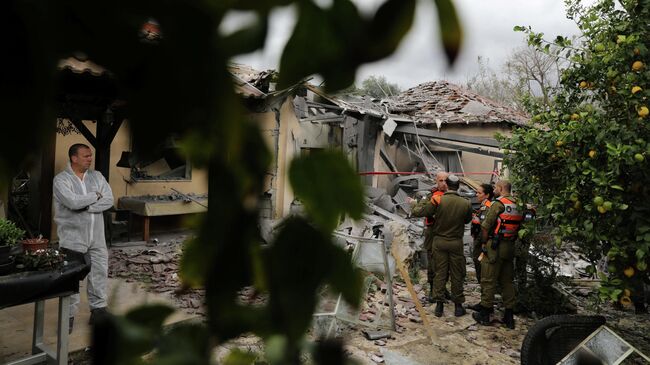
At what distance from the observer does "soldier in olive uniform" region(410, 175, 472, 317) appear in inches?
234

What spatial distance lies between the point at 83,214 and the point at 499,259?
4932 mm

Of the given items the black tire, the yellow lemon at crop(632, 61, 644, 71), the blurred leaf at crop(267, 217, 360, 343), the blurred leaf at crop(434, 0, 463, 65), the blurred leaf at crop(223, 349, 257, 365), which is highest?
the yellow lemon at crop(632, 61, 644, 71)

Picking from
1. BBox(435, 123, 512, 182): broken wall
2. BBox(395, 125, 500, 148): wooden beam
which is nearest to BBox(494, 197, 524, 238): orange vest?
BBox(395, 125, 500, 148): wooden beam

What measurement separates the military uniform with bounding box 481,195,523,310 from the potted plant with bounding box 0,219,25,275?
16.7ft

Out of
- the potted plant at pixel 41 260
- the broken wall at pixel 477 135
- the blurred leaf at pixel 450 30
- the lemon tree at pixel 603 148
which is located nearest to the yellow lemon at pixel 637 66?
the lemon tree at pixel 603 148

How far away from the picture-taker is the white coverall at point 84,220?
14.2 feet

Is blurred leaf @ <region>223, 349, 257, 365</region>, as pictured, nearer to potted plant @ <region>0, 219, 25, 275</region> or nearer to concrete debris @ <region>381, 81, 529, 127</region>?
potted plant @ <region>0, 219, 25, 275</region>

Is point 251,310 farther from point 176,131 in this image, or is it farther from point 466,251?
point 466,251

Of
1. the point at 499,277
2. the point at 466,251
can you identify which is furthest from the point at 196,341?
the point at 466,251

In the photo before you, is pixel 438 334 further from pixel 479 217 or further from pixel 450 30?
pixel 450 30

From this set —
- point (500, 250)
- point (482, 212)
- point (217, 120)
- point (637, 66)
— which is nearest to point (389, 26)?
point (217, 120)

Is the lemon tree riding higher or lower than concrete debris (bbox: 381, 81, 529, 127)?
lower

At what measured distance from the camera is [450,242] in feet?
19.9

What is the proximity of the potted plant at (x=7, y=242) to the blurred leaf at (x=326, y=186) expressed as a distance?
3883 mm
